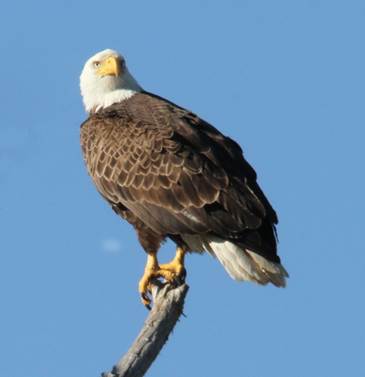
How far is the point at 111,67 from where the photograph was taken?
13.3 m

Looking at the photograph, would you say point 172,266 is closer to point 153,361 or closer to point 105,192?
point 105,192

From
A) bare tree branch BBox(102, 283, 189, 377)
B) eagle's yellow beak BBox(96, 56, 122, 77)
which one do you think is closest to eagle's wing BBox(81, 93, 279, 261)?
eagle's yellow beak BBox(96, 56, 122, 77)

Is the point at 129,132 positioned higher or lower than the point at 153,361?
higher

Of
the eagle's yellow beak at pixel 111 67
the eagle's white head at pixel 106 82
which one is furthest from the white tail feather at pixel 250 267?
the eagle's yellow beak at pixel 111 67

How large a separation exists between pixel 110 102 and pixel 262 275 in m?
2.68

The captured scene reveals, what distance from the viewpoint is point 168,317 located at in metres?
10.4

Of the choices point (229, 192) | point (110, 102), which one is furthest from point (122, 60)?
point (229, 192)

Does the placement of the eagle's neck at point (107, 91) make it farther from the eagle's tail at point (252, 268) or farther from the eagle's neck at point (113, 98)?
the eagle's tail at point (252, 268)

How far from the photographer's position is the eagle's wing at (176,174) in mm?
11625

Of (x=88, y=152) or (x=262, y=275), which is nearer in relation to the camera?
(x=262, y=275)

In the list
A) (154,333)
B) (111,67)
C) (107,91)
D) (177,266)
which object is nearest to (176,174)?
(177,266)

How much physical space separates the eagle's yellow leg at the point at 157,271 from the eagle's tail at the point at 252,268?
0.52 meters

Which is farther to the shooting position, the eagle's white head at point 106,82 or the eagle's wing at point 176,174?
the eagle's white head at point 106,82

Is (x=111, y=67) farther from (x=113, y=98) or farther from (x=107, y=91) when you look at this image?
(x=113, y=98)
